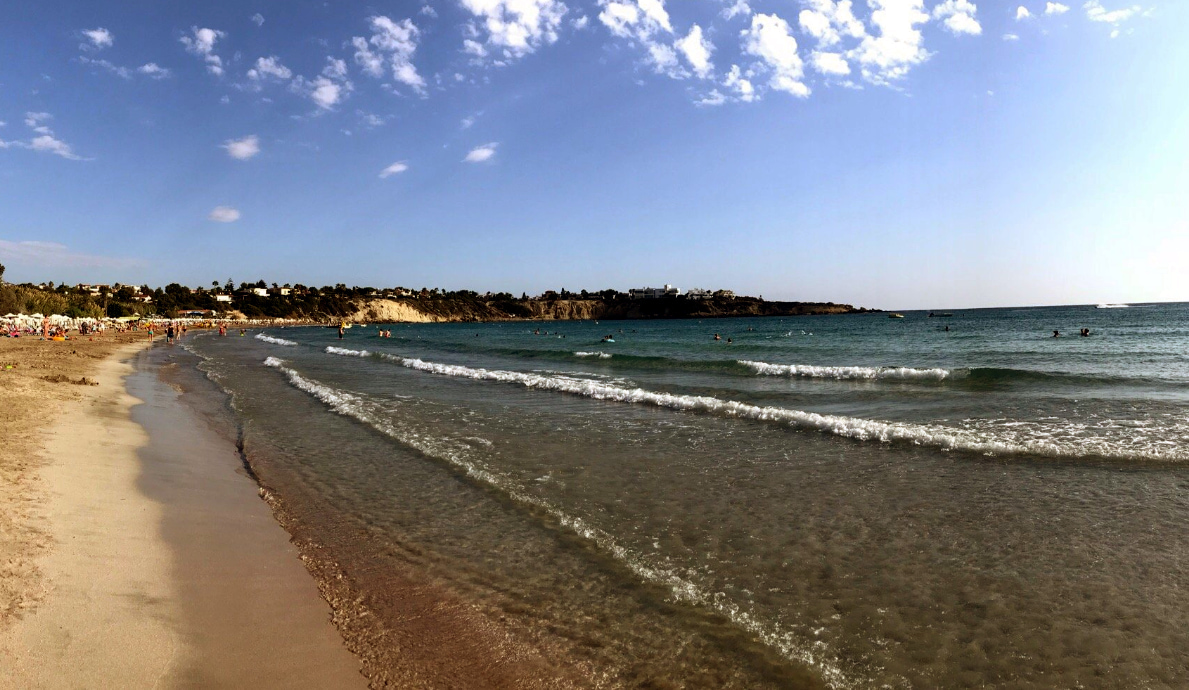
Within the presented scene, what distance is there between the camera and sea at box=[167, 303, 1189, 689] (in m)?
4.17

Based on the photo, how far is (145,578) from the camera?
509cm

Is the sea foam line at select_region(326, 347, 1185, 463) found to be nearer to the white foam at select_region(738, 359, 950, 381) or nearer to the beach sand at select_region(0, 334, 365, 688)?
the white foam at select_region(738, 359, 950, 381)

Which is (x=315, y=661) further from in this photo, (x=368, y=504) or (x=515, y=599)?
(x=368, y=504)

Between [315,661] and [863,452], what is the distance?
9263mm

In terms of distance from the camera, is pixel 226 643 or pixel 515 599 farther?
pixel 515 599

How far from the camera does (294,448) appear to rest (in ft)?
36.5

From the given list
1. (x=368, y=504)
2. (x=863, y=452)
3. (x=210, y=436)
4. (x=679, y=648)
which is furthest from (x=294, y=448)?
(x=863, y=452)

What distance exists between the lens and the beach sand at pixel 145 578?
3.80 m

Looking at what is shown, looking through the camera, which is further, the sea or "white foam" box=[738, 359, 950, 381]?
"white foam" box=[738, 359, 950, 381]

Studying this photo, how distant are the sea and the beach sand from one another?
40 centimetres

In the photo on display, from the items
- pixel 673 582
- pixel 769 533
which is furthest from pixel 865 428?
pixel 673 582

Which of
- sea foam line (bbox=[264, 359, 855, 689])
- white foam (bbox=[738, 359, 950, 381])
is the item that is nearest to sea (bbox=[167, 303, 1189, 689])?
sea foam line (bbox=[264, 359, 855, 689])

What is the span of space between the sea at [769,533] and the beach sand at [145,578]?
1.31ft

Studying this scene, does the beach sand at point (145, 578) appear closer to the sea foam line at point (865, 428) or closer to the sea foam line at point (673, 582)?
the sea foam line at point (673, 582)
